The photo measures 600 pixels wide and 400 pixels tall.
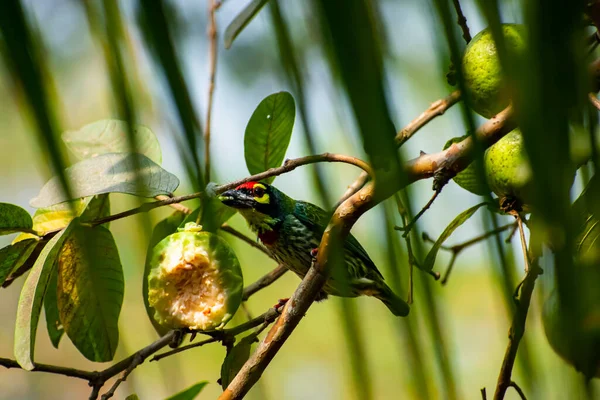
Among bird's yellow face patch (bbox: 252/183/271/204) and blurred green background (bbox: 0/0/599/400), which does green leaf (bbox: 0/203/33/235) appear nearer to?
blurred green background (bbox: 0/0/599/400)

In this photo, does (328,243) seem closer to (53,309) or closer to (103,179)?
(103,179)

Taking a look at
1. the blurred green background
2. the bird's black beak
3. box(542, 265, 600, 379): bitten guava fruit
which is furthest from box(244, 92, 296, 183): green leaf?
box(542, 265, 600, 379): bitten guava fruit

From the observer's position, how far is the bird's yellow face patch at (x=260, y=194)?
250 cm

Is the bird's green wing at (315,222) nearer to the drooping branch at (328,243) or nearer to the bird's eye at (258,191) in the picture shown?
the bird's eye at (258,191)

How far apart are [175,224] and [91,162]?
43 cm

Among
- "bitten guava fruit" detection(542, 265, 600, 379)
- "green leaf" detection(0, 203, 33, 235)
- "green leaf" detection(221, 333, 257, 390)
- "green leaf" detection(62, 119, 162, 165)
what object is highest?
"green leaf" detection(62, 119, 162, 165)

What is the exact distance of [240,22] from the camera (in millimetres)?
1511

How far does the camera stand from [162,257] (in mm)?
1300

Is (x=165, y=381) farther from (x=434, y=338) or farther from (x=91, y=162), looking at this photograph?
(x=91, y=162)

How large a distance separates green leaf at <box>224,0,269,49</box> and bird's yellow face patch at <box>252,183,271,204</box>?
0.99 meters

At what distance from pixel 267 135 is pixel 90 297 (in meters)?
0.54

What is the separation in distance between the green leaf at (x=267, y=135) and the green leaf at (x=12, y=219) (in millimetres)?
515

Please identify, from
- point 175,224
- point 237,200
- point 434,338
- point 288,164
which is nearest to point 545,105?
point 434,338

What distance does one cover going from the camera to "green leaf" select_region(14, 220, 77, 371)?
1.04 meters
